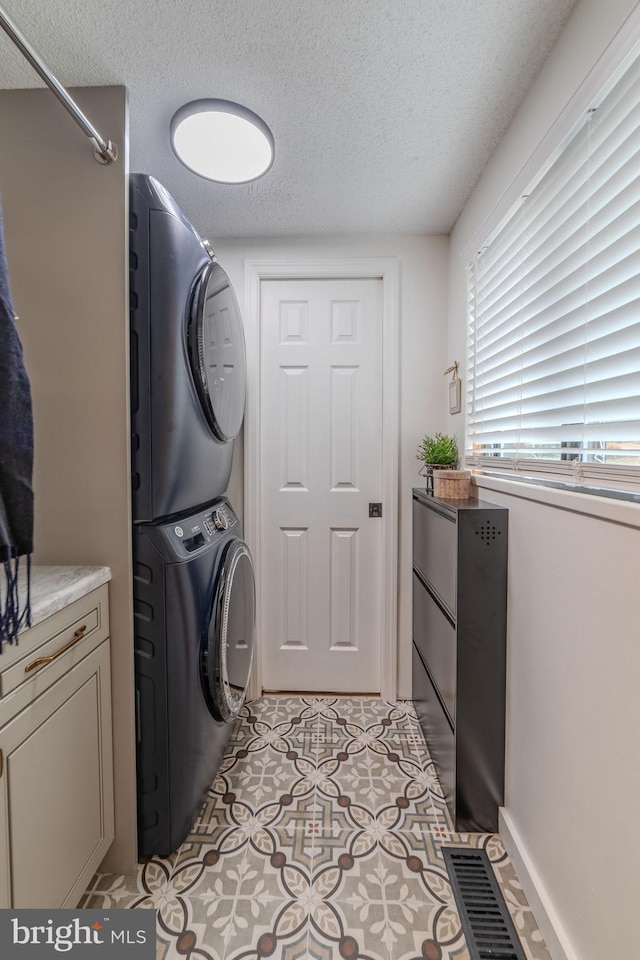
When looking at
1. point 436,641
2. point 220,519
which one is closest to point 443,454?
point 436,641

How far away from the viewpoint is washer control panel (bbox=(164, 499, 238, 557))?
4.24 ft

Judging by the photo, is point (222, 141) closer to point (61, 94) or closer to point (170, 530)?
point (61, 94)

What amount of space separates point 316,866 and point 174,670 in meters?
0.75

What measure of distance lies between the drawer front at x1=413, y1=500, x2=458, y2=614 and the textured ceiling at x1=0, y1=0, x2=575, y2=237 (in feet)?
4.36

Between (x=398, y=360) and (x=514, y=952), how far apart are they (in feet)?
6.90

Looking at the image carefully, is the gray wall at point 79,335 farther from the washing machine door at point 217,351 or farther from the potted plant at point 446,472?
the potted plant at point 446,472

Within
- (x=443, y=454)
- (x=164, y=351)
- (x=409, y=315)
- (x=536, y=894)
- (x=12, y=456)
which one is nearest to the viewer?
(x=12, y=456)

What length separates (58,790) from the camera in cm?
97

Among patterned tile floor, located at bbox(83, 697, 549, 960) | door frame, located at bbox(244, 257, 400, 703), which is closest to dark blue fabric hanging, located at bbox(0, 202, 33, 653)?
patterned tile floor, located at bbox(83, 697, 549, 960)

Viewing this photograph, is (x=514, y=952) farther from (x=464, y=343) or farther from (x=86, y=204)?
(x=86, y=204)

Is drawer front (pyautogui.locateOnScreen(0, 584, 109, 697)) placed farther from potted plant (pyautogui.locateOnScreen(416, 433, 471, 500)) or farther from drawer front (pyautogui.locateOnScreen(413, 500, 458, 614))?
potted plant (pyautogui.locateOnScreen(416, 433, 471, 500))

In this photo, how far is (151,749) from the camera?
4.14 feet

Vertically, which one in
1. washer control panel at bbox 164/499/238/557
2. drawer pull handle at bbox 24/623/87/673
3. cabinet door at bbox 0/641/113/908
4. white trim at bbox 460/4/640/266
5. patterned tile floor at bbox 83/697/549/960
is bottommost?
patterned tile floor at bbox 83/697/549/960

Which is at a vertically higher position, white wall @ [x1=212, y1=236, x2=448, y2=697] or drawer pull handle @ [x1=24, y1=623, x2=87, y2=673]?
white wall @ [x1=212, y1=236, x2=448, y2=697]
